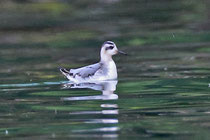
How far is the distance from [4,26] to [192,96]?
21.8m

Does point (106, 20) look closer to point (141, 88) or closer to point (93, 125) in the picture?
point (141, 88)

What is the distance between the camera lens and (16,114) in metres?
17.1

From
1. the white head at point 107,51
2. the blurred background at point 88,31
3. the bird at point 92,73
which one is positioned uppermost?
the blurred background at point 88,31

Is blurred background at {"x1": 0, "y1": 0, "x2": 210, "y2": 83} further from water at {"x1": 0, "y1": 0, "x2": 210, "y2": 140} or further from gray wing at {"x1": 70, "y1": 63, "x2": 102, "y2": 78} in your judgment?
gray wing at {"x1": 70, "y1": 63, "x2": 102, "y2": 78}

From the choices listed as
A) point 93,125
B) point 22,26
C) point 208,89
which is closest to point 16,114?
point 93,125

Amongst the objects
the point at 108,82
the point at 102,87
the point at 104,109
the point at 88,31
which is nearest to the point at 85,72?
the point at 108,82

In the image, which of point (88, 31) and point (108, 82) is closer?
point (108, 82)

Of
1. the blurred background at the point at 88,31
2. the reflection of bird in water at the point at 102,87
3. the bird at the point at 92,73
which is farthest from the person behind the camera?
the blurred background at the point at 88,31

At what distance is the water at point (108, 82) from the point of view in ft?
50.4

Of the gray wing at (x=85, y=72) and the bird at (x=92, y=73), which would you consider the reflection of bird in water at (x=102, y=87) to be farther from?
the gray wing at (x=85, y=72)

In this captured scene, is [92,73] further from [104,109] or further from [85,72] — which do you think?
[104,109]

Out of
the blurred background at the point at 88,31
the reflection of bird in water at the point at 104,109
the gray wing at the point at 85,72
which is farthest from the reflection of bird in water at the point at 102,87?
the blurred background at the point at 88,31

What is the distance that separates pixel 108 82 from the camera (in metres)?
22.3

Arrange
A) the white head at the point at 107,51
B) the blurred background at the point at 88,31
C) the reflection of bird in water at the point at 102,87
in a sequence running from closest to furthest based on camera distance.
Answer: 1. the reflection of bird in water at the point at 102,87
2. the white head at the point at 107,51
3. the blurred background at the point at 88,31
